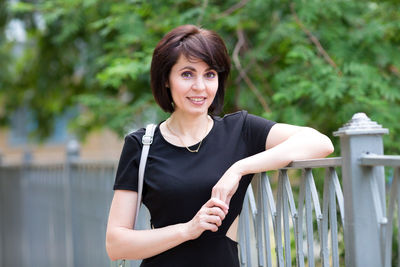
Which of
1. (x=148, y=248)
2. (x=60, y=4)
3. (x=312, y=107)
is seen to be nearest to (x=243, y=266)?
(x=148, y=248)

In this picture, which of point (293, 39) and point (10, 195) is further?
point (10, 195)

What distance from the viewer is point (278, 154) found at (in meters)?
2.53

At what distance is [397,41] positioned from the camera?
4992 millimetres

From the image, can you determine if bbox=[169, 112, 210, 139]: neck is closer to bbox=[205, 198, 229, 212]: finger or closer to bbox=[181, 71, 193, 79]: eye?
bbox=[181, 71, 193, 79]: eye

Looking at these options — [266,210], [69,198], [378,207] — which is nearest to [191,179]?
[266,210]

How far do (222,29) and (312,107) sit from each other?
3.88 ft

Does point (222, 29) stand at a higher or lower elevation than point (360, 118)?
higher

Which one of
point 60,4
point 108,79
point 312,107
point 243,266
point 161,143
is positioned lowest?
point 243,266

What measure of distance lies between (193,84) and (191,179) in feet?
1.36

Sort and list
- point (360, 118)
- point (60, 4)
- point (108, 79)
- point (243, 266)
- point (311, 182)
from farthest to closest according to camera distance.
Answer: point (60, 4)
point (108, 79)
point (243, 266)
point (311, 182)
point (360, 118)

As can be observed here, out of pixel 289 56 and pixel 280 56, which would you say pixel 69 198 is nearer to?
pixel 280 56

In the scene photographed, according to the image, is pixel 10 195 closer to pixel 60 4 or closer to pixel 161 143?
pixel 60 4

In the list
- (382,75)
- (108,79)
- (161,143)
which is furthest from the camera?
(108,79)

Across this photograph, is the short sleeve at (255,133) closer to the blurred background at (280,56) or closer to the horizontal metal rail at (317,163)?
the horizontal metal rail at (317,163)
